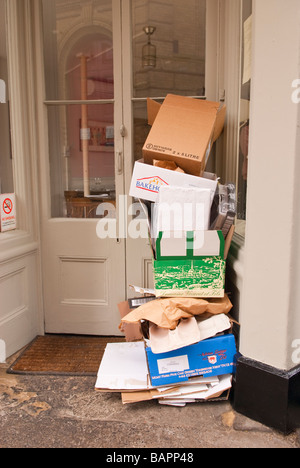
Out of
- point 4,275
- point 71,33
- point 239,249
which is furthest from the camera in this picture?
point 71,33

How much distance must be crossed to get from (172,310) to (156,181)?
0.66m

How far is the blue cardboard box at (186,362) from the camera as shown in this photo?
180 cm

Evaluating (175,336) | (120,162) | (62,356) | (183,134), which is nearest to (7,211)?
(120,162)

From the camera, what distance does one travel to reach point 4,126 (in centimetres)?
246

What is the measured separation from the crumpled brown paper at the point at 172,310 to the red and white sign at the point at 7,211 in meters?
1.13

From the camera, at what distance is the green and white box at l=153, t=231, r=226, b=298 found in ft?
5.93

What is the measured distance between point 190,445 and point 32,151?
206 cm

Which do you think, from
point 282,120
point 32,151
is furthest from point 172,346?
point 32,151

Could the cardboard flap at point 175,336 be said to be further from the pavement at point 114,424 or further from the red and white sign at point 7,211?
the red and white sign at point 7,211

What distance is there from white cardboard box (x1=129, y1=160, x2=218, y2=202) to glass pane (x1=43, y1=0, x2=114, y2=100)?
3.02 ft

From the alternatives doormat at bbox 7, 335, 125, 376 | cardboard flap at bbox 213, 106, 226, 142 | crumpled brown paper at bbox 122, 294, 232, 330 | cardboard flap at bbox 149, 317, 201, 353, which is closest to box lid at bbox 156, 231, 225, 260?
crumpled brown paper at bbox 122, 294, 232, 330

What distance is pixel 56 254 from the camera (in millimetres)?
2686

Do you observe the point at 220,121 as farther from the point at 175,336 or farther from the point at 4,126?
the point at 4,126

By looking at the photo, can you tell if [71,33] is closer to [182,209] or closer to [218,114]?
[218,114]
